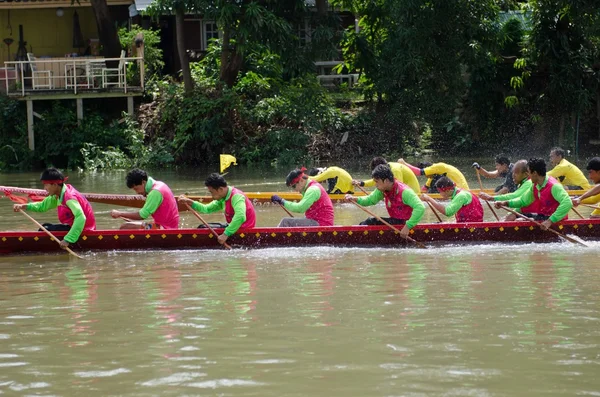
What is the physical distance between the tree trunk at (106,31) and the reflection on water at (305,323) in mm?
16519

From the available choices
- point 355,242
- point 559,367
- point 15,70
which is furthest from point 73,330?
point 15,70

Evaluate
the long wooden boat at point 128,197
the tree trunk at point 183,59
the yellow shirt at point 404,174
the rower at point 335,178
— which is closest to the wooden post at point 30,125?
the tree trunk at point 183,59

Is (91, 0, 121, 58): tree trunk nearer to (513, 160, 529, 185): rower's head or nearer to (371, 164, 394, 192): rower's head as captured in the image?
(513, 160, 529, 185): rower's head

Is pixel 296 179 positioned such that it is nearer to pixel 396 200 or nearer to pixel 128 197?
pixel 396 200

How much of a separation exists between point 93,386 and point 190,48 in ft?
80.1

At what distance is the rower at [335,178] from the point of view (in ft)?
55.9

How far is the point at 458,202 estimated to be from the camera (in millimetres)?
13086

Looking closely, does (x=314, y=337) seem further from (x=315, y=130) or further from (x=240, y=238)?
(x=315, y=130)

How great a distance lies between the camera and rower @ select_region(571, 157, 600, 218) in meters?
13.7

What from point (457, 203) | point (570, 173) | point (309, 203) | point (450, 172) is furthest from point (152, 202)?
point (570, 173)

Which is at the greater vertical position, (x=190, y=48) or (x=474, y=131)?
(x=190, y=48)

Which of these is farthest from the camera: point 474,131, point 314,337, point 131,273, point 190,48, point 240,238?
point 190,48

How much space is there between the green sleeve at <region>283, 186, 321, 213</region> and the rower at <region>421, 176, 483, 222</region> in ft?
4.41

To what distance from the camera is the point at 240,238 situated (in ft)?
42.8
